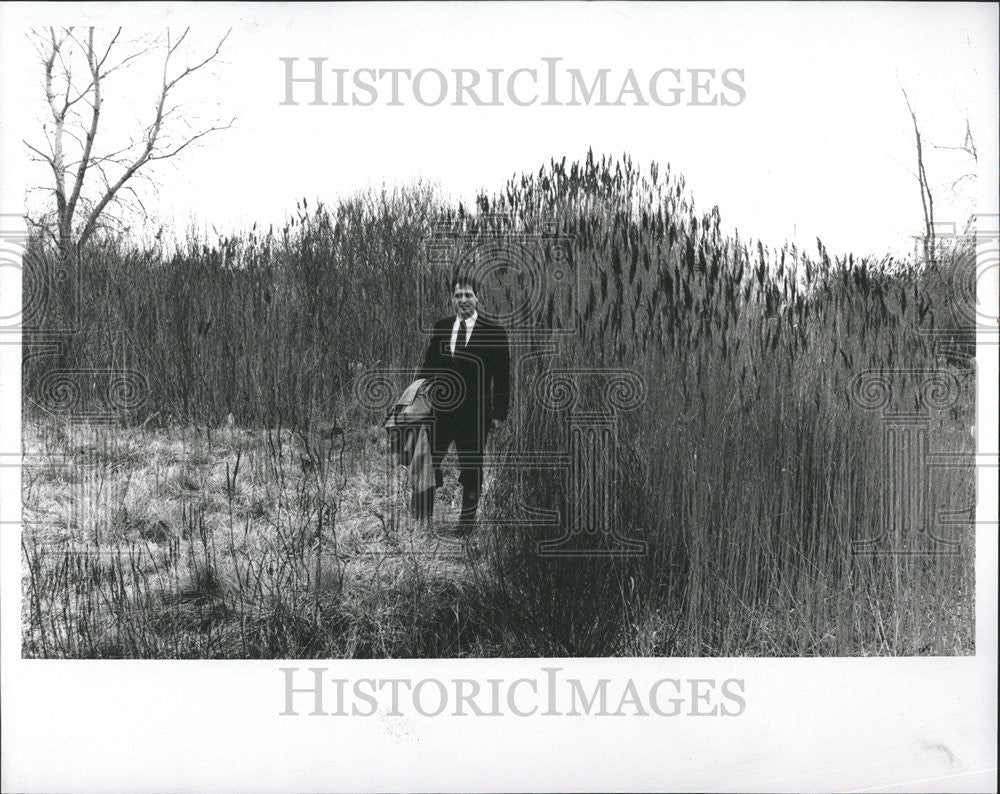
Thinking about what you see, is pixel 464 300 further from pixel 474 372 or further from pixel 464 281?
pixel 474 372

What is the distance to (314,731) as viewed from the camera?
11.3 ft

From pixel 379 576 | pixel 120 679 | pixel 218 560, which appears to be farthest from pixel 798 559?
pixel 120 679

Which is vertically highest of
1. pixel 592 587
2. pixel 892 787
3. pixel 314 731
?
pixel 592 587

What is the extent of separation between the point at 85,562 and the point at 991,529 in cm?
370

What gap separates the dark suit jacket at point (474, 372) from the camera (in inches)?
135

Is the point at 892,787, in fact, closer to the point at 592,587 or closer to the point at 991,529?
the point at 991,529

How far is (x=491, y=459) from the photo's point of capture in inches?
135
